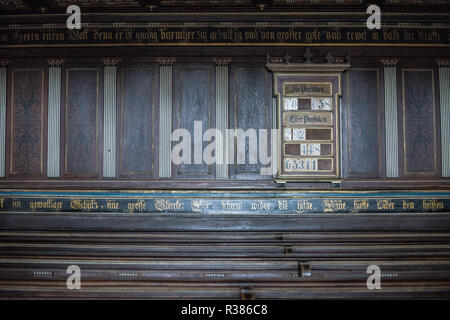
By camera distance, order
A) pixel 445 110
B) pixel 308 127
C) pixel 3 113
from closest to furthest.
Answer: pixel 308 127, pixel 445 110, pixel 3 113

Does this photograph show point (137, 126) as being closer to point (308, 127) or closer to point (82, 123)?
point (82, 123)

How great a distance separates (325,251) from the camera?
638 centimetres

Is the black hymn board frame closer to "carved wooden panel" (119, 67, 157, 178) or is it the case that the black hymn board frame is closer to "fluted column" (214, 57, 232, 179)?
"fluted column" (214, 57, 232, 179)

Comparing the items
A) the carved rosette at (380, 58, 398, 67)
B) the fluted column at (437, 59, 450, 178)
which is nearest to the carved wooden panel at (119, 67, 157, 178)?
the carved rosette at (380, 58, 398, 67)

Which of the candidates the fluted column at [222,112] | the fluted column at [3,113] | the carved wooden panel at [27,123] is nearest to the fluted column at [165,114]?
the fluted column at [222,112]

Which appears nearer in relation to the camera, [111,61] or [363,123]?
[363,123]

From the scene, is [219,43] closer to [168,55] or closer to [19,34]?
[168,55]

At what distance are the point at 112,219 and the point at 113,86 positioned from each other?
10.5ft

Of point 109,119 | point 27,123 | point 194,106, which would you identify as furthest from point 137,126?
point 27,123

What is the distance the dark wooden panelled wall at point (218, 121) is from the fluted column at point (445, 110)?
0.09 feet

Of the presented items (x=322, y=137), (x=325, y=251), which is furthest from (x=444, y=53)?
(x=325, y=251)

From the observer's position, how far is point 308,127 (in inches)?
319

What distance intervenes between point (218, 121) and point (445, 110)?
18.0 ft

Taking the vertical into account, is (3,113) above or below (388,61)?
below
